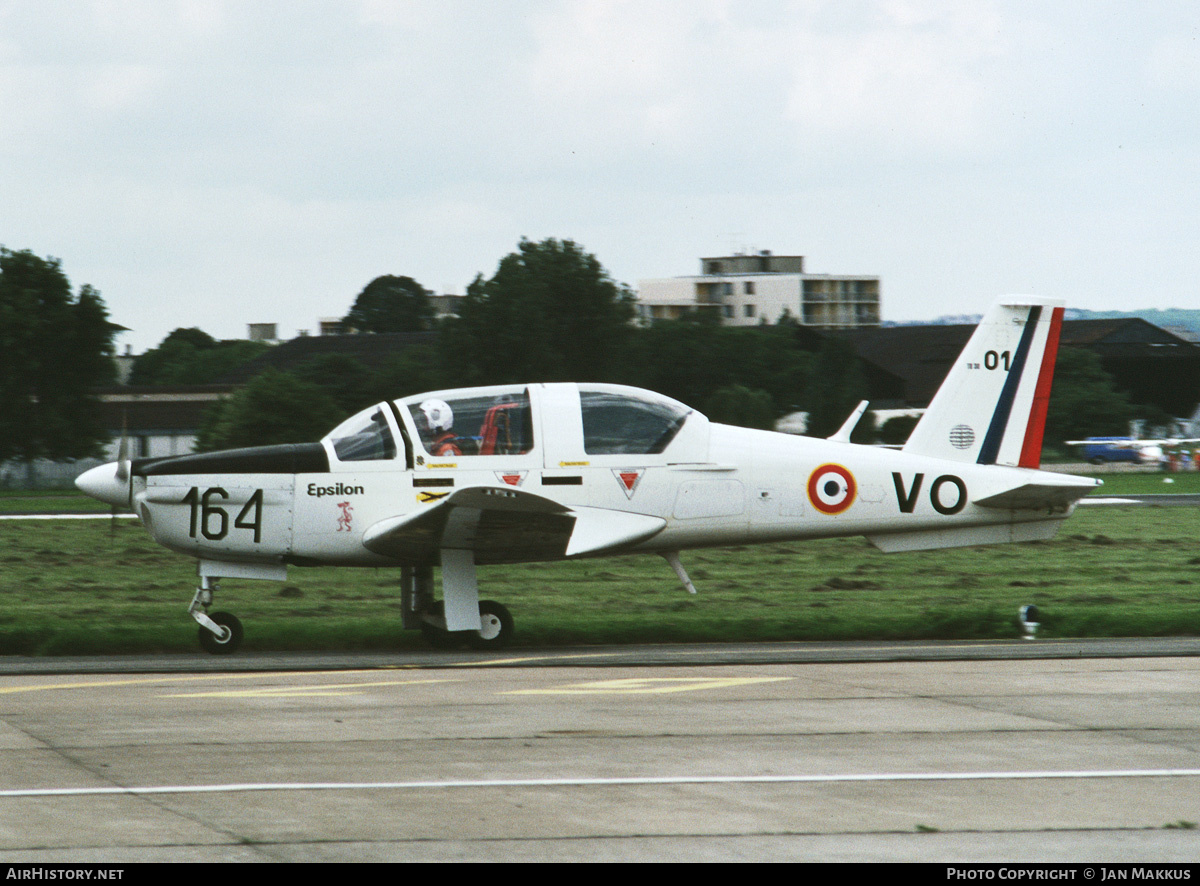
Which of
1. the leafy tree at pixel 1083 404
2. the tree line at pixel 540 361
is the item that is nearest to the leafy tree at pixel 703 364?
the tree line at pixel 540 361

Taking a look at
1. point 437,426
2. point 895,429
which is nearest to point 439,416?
point 437,426

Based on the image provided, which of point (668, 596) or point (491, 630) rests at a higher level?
point (491, 630)

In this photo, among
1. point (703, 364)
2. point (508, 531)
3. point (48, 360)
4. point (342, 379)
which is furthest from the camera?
point (703, 364)

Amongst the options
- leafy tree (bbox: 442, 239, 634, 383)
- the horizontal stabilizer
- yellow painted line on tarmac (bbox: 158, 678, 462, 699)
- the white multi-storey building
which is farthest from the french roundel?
the white multi-storey building

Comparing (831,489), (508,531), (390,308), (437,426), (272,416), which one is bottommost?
(508,531)

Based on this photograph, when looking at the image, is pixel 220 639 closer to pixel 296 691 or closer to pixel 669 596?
pixel 296 691

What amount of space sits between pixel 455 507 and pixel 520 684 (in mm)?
2021

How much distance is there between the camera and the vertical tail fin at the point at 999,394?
13477 millimetres

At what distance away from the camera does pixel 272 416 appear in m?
46.2

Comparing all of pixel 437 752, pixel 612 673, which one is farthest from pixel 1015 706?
pixel 437 752

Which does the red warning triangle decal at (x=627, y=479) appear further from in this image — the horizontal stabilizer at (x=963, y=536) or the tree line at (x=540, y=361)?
the tree line at (x=540, y=361)

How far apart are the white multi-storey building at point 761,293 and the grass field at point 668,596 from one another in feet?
395

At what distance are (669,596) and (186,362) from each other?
376 feet

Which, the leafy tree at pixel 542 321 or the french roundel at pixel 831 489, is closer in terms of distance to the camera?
the french roundel at pixel 831 489
